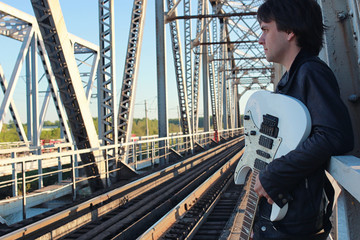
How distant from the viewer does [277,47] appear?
144 cm

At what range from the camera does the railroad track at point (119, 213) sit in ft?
14.4

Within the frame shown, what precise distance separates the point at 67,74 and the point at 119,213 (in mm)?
2600

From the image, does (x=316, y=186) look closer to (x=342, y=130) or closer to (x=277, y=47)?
(x=342, y=130)

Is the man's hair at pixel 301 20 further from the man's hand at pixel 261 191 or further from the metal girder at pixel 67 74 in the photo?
the metal girder at pixel 67 74

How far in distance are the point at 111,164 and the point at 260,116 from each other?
7.17 meters

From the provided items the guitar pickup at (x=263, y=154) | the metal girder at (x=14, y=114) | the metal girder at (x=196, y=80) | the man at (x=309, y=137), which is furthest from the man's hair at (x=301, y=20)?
the metal girder at (x=196, y=80)

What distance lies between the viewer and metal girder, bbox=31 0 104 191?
5.75 m

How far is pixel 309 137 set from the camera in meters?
1.21

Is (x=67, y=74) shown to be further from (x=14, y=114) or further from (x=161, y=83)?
(x=14, y=114)

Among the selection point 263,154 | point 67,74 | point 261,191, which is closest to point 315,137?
point 261,191

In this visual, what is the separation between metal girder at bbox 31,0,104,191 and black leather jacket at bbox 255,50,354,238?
5331 millimetres

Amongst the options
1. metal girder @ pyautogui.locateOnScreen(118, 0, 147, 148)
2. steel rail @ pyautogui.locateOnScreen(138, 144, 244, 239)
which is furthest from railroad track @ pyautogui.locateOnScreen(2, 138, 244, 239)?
metal girder @ pyautogui.locateOnScreen(118, 0, 147, 148)

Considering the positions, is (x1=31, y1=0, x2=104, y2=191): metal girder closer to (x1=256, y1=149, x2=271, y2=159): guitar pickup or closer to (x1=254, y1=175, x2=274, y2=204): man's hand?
(x1=256, y1=149, x2=271, y2=159): guitar pickup

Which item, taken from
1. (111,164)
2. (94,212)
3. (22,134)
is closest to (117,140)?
(111,164)
